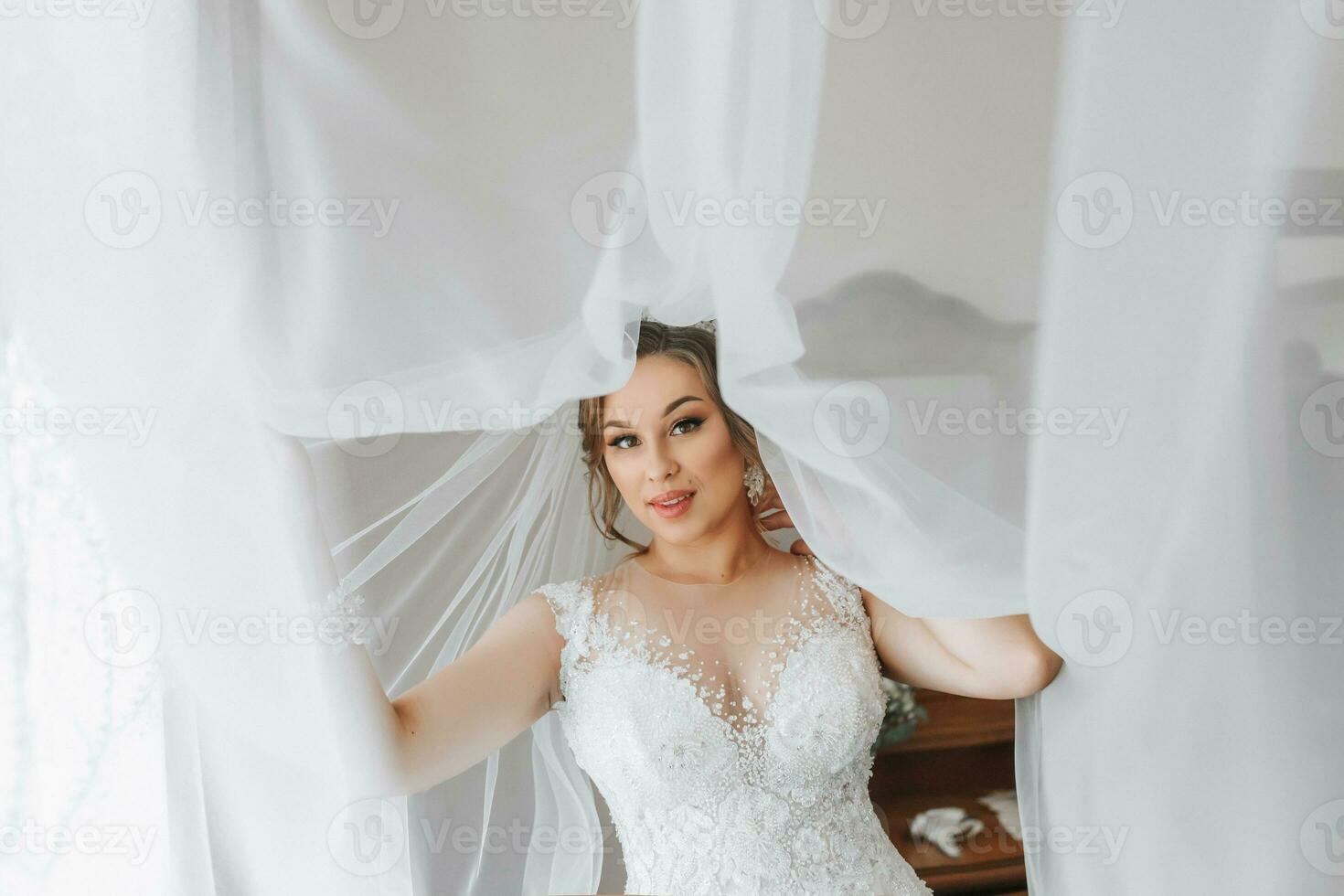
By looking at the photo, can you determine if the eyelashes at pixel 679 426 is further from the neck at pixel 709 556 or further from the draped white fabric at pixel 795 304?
the draped white fabric at pixel 795 304

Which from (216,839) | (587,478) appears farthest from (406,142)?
(216,839)

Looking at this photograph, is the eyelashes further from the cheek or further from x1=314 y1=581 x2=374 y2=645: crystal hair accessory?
x1=314 y1=581 x2=374 y2=645: crystal hair accessory

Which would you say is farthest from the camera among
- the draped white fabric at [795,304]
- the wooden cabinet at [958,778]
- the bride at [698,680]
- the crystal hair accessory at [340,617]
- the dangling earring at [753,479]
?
the wooden cabinet at [958,778]

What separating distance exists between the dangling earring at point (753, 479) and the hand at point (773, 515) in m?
0.03

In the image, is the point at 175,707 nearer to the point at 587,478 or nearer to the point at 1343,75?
the point at 587,478

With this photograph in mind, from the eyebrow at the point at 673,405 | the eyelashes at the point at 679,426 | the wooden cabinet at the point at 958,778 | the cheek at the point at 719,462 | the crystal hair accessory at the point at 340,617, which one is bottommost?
the wooden cabinet at the point at 958,778

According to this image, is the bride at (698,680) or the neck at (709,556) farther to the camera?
the neck at (709,556)

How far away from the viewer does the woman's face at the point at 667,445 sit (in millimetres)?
1396

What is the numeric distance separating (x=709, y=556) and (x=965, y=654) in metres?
0.37

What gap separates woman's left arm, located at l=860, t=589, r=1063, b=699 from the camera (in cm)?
125

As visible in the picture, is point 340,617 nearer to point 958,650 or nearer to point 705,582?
point 705,582

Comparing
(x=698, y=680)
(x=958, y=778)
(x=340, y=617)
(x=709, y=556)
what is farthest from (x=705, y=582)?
(x=958, y=778)

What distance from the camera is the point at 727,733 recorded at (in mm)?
1382

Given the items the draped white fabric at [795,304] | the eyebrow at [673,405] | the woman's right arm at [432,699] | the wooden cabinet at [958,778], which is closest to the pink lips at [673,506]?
the eyebrow at [673,405]
